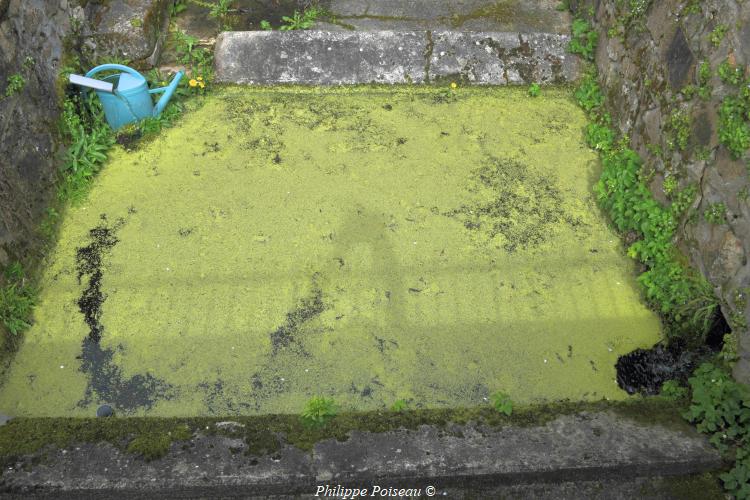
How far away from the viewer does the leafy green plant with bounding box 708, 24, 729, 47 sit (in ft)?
10.1

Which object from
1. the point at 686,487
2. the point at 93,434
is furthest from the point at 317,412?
the point at 686,487

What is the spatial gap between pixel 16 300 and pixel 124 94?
1.58 m

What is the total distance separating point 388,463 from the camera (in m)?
2.39

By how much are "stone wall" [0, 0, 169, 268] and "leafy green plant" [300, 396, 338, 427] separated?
1832 mm

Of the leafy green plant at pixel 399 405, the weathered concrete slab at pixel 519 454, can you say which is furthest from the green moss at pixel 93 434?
the leafy green plant at pixel 399 405

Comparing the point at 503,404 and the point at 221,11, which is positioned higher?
the point at 221,11

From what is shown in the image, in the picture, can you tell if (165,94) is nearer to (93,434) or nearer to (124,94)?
(124,94)

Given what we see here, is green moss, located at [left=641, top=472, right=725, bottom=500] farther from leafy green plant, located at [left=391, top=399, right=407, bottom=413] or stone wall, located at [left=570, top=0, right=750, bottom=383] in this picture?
leafy green plant, located at [left=391, top=399, right=407, bottom=413]

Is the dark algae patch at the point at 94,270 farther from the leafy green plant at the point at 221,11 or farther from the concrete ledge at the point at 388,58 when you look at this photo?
the leafy green plant at the point at 221,11

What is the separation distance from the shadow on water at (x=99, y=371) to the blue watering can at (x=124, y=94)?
1199 mm

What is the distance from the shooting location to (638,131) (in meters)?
3.88

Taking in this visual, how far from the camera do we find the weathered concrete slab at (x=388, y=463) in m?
2.33

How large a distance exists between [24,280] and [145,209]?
79 cm

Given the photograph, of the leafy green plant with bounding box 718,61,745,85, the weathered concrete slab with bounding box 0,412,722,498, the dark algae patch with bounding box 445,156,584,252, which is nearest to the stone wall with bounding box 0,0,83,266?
the weathered concrete slab with bounding box 0,412,722,498
